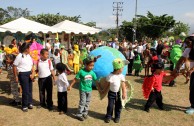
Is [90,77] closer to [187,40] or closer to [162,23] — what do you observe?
[187,40]

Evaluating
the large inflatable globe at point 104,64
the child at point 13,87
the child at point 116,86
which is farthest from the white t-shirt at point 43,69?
the large inflatable globe at point 104,64

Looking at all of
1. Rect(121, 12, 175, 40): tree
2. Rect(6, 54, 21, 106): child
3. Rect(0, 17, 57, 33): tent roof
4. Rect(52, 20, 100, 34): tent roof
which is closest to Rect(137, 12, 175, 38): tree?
Rect(121, 12, 175, 40): tree

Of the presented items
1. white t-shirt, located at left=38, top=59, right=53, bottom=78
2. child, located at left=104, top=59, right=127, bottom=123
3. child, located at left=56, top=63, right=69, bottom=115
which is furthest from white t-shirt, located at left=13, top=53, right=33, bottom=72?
child, located at left=104, top=59, right=127, bottom=123

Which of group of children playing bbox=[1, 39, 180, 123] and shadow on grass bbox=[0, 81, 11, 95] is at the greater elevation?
group of children playing bbox=[1, 39, 180, 123]

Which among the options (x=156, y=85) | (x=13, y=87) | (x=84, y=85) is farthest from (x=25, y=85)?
(x=156, y=85)

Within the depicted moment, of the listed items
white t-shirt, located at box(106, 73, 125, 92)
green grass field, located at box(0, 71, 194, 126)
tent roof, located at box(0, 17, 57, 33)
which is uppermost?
tent roof, located at box(0, 17, 57, 33)

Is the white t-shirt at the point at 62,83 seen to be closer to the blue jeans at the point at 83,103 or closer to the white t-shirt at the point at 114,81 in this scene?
the blue jeans at the point at 83,103

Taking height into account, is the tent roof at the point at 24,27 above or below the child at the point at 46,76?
above

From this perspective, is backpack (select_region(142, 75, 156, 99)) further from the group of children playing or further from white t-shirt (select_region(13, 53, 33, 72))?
white t-shirt (select_region(13, 53, 33, 72))

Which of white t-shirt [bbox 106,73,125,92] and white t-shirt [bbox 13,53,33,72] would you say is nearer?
white t-shirt [bbox 106,73,125,92]

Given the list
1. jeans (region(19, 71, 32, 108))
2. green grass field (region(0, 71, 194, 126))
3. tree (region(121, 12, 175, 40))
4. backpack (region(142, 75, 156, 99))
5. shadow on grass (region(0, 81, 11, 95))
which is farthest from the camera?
tree (region(121, 12, 175, 40))

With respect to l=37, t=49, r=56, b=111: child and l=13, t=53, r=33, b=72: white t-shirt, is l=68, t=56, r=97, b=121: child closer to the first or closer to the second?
l=37, t=49, r=56, b=111: child

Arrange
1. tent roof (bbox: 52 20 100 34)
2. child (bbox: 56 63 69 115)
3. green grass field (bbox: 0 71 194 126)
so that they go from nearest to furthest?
green grass field (bbox: 0 71 194 126)
child (bbox: 56 63 69 115)
tent roof (bbox: 52 20 100 34)

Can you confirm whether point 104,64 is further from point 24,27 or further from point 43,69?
point 24,27
